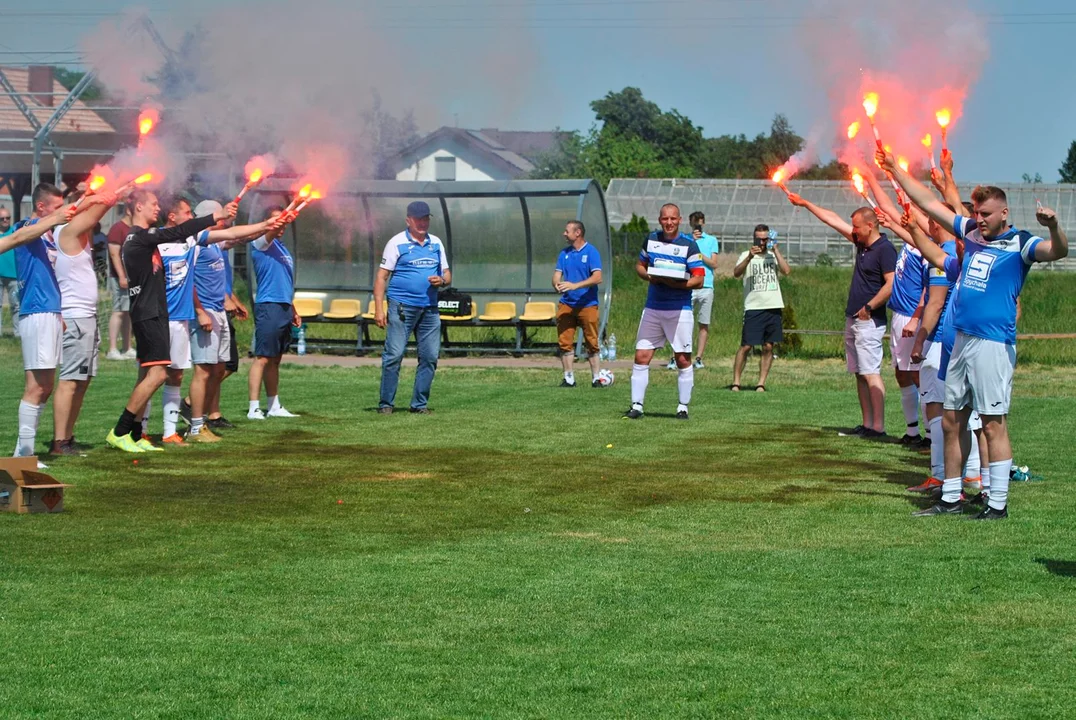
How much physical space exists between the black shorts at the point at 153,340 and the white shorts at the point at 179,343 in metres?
0.44

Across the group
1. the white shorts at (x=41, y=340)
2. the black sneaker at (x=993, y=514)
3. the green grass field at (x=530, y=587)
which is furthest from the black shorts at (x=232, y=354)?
the black sneaker at (x=993, y=514)

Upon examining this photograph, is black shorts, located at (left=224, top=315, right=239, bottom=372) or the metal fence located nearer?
black shorts, located at (left=224, top=315, right=239, bottom=372)

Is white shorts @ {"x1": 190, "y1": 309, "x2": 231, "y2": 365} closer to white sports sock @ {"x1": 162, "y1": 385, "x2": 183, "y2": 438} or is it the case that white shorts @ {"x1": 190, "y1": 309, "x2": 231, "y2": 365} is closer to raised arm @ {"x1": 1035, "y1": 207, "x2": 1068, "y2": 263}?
white sports sock @ {"x1": 162, "y1": 385, "x2": 183, "y2": 438}

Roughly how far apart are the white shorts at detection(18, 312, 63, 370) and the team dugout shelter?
1218 centimetres

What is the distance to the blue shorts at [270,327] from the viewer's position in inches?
536

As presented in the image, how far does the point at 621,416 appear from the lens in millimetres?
14367

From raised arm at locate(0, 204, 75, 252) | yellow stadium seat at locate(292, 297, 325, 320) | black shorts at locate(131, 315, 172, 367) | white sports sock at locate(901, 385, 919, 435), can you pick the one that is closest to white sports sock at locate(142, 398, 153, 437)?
black shorts at locate(131, 315, 172, 367)

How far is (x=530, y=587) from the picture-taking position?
6469 millimetres

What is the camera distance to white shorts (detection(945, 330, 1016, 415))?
8.16 m

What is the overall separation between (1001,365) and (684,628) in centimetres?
349

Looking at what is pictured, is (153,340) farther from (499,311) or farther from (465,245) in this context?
(465,245)

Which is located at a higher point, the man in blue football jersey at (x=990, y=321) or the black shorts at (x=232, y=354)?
the man in blue football jersey at (x=990, y=321)

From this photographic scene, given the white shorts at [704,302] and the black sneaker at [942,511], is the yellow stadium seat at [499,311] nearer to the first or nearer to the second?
the white shorts at [704,302]

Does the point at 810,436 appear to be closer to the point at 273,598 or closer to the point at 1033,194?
the point at 273,598
